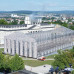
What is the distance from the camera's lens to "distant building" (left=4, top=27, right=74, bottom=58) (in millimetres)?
34000

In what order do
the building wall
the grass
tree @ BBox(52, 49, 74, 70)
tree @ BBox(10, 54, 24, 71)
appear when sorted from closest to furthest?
tree @ BBox(10, 54, 24, 71)
tree @ BBox(52, 49, 74, 70)
the grass
the building wall

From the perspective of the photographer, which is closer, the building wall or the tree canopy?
the tree canopy

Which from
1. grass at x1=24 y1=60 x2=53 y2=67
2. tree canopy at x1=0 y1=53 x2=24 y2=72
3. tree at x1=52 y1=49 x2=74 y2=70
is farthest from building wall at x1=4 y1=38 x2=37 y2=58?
tree at x1=52 y1=49 x2=74 y2=70

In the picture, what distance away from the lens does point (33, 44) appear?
111ft

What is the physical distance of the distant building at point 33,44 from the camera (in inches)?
1339

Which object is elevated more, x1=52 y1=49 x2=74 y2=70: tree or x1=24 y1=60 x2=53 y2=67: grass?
x1=52 y1=49 x2=74 y2=70: tree

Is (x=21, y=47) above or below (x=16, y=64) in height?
below

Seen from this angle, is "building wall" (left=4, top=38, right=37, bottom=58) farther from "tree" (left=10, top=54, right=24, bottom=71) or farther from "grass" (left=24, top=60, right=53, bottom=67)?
"tree" (left=10, top=54, right=24, bottom=71)

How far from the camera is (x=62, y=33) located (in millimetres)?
42688

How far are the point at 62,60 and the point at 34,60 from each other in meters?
8.81

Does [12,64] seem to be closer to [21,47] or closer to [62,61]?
[62,61]

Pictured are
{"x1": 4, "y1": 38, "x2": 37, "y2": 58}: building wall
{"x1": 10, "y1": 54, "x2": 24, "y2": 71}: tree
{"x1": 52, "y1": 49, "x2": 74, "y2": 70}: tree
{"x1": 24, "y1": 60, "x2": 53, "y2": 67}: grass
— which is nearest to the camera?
{"x1": 10, "y1": 54, "x2": 24, "y2": 71}: tree

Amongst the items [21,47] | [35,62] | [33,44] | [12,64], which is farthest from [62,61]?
[21,47]

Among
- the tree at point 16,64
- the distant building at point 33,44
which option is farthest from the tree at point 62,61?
the distant building at point 33,44
